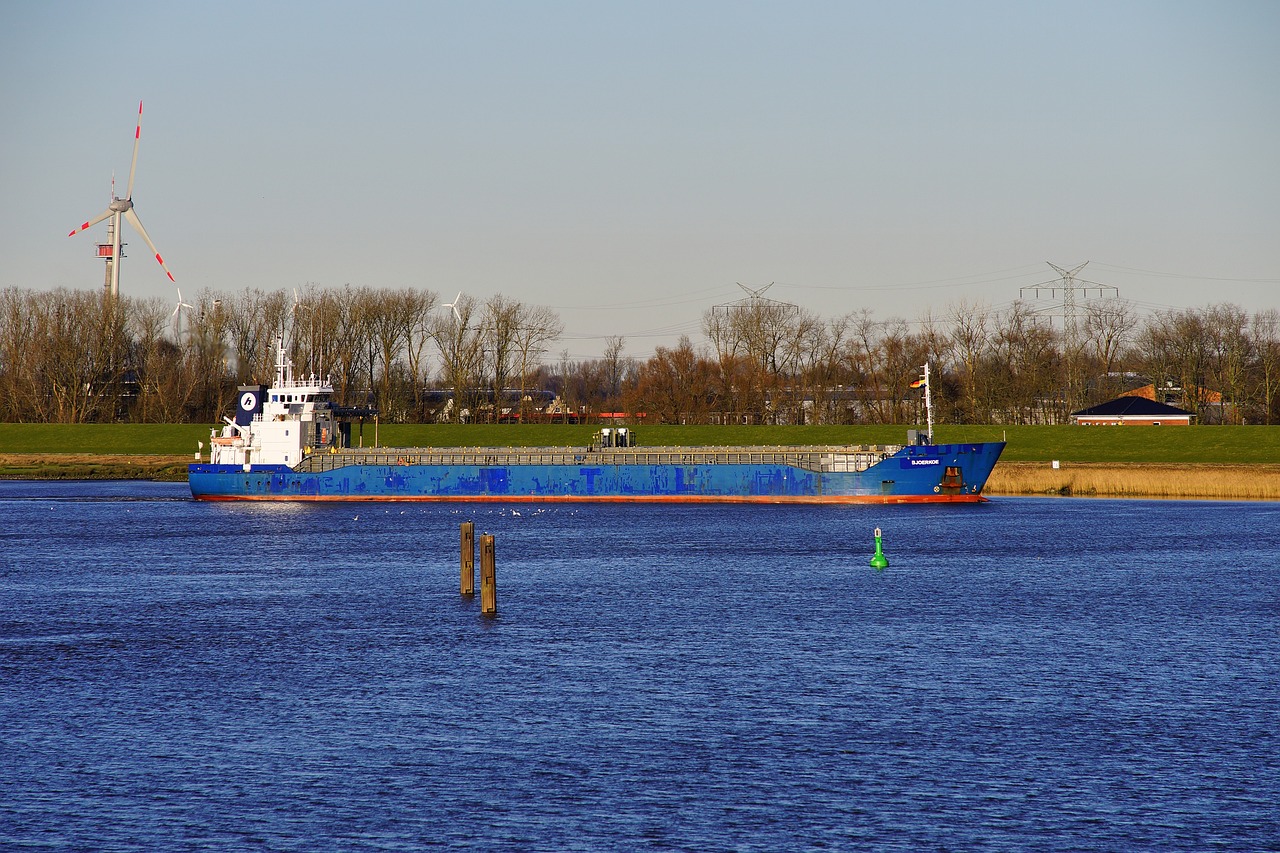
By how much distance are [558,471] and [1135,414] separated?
7803cm

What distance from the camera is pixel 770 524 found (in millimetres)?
62031

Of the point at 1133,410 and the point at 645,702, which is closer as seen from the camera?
the point at 645,702

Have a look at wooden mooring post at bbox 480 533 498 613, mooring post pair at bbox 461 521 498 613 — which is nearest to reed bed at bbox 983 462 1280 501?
mooring post pair at bbox 461 521 498 613

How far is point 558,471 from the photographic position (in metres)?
73.6

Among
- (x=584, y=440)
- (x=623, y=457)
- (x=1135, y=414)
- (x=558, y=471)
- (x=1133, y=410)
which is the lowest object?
(x=558, y=471)

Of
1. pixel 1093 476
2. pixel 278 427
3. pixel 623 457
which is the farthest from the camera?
pixel 1093 476

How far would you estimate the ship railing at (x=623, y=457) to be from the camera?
72.9 m

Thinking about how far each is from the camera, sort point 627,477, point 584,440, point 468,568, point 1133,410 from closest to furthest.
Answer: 1. point 468,568
2. point 627,477
3. point 584,440
4. point 1133,410

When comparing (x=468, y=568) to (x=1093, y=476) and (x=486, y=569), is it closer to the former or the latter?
(x=486, y=569)

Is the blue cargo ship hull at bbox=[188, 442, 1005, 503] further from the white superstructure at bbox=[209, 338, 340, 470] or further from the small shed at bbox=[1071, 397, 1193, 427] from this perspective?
the small shed at bbox=[1071, 397, 1193, 427]

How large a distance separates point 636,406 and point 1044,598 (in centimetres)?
10289

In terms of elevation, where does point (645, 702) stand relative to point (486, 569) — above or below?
below

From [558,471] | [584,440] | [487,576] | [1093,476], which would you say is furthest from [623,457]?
[487,576]

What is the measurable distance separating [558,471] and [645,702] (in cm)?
5005
